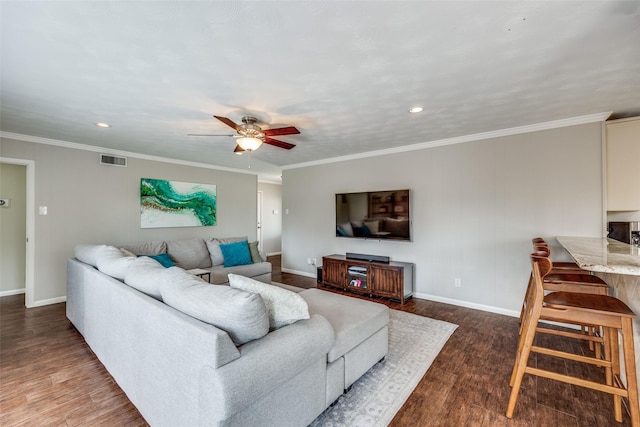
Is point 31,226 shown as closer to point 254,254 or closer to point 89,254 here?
point 89,254

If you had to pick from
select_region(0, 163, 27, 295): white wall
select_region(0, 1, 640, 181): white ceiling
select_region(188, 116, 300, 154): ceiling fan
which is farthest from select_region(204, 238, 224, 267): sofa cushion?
select_region(0, 163, 27, 295): white wall

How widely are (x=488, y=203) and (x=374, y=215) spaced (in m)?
1.56

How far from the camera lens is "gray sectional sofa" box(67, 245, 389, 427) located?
3.81 feet

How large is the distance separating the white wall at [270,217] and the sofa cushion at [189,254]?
373 centimetres

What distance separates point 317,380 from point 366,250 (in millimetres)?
3225

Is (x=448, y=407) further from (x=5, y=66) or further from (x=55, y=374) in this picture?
(x=5, y=66)

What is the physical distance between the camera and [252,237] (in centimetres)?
636

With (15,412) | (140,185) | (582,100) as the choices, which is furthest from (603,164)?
(140,185)

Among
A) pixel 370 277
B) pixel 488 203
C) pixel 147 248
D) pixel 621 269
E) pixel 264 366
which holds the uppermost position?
pixel 488 203

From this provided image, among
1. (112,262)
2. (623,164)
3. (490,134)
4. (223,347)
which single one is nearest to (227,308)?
(223,347)

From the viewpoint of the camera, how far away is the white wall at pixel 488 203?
9.98ft

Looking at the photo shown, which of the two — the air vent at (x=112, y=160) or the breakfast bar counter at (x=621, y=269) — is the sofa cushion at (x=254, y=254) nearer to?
the air vent at (x=112, y=160)

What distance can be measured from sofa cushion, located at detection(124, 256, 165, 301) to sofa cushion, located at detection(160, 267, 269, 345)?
0.99ft

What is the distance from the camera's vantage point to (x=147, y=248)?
3.86 m
